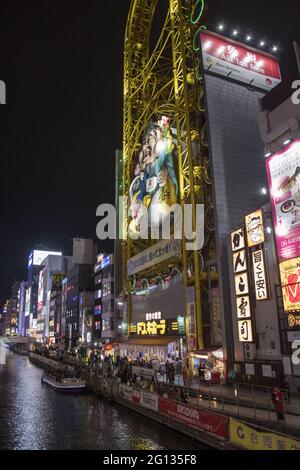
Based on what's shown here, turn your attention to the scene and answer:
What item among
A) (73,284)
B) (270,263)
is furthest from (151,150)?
(73,284)

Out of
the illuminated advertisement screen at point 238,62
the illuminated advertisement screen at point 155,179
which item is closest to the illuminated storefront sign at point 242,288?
the illuminated advertisement screen at point 155,179

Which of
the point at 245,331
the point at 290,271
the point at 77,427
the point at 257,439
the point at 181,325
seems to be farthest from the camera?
the point at 181,325

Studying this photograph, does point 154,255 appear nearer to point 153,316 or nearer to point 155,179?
point 153,316

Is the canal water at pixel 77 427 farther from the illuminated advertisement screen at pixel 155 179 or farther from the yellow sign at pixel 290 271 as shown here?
the illuminated advertisement screen at pixel 155 179

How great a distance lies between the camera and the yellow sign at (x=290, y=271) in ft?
87.7

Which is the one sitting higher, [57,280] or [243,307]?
[57,280]

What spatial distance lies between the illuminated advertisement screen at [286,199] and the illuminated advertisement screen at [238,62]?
20.7 m

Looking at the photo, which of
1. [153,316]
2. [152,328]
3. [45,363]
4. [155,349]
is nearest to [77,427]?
[155,349]

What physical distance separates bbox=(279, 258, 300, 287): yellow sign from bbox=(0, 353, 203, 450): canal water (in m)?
13.0

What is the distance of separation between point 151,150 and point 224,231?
2041 centimetres

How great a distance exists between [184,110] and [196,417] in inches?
1398

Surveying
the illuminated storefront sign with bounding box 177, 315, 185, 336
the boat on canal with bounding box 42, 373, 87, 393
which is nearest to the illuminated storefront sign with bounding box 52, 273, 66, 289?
the boat on canal with bounding box 42, 373, 87, 393

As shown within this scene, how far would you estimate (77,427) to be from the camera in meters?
24.5
